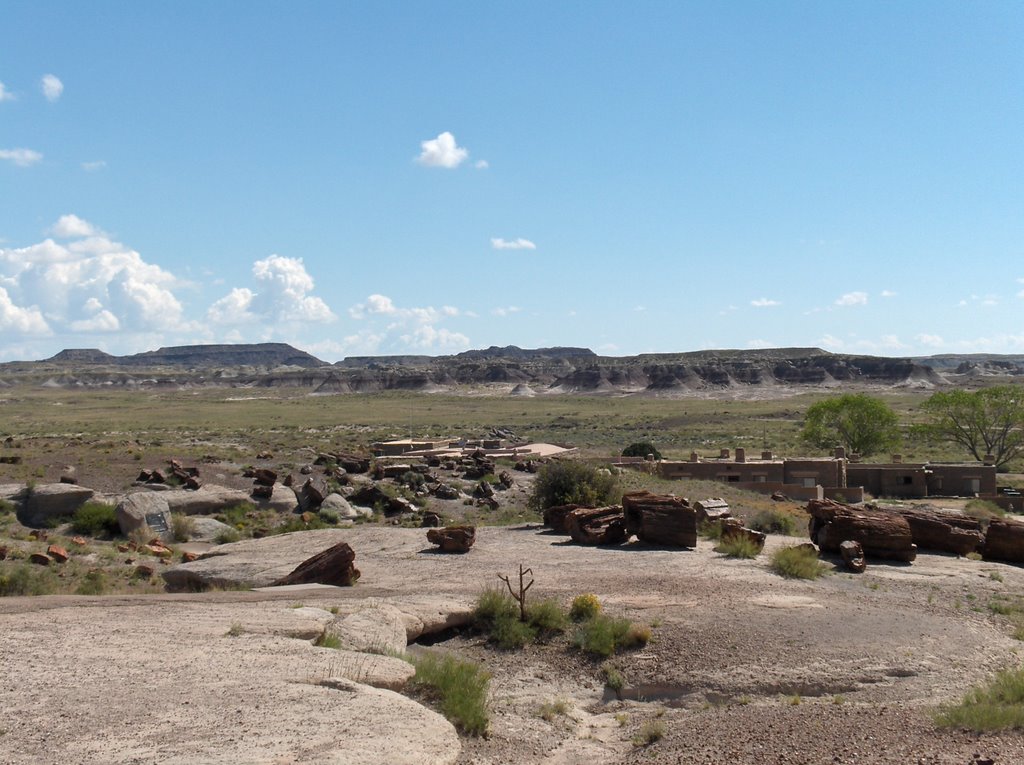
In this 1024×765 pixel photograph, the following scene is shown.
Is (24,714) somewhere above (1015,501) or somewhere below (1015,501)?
above

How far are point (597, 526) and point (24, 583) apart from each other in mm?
14230

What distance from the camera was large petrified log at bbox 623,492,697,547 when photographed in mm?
24531

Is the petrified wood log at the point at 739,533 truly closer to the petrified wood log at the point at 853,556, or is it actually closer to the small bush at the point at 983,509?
the petrified wood log at the point at 853,556

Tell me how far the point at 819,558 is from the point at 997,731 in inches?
517

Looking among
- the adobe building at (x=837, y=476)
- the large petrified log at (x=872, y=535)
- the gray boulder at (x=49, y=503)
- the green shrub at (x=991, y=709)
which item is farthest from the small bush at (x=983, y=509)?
the gray boulder at (x=49, y=503)

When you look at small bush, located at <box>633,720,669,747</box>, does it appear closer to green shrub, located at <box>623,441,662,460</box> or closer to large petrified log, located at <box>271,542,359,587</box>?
large petrified log, located at <box>271,542,359,587</box>

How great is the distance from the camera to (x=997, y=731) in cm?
1112

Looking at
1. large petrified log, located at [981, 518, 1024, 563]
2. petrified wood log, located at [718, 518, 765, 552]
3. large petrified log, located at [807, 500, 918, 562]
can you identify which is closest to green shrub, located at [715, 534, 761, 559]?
petrified wood log, located at [718, 518, 765, 552]

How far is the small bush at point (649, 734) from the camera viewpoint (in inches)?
503

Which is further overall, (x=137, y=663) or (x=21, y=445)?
(x=21, y=445)

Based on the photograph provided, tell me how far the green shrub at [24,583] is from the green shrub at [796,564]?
53.5ft

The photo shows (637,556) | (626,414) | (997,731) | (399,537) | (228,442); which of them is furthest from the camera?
(626,414)

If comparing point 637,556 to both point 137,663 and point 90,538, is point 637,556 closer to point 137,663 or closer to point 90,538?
point 137,663

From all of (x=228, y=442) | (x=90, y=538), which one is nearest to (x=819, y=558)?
(x=90, y=538)
